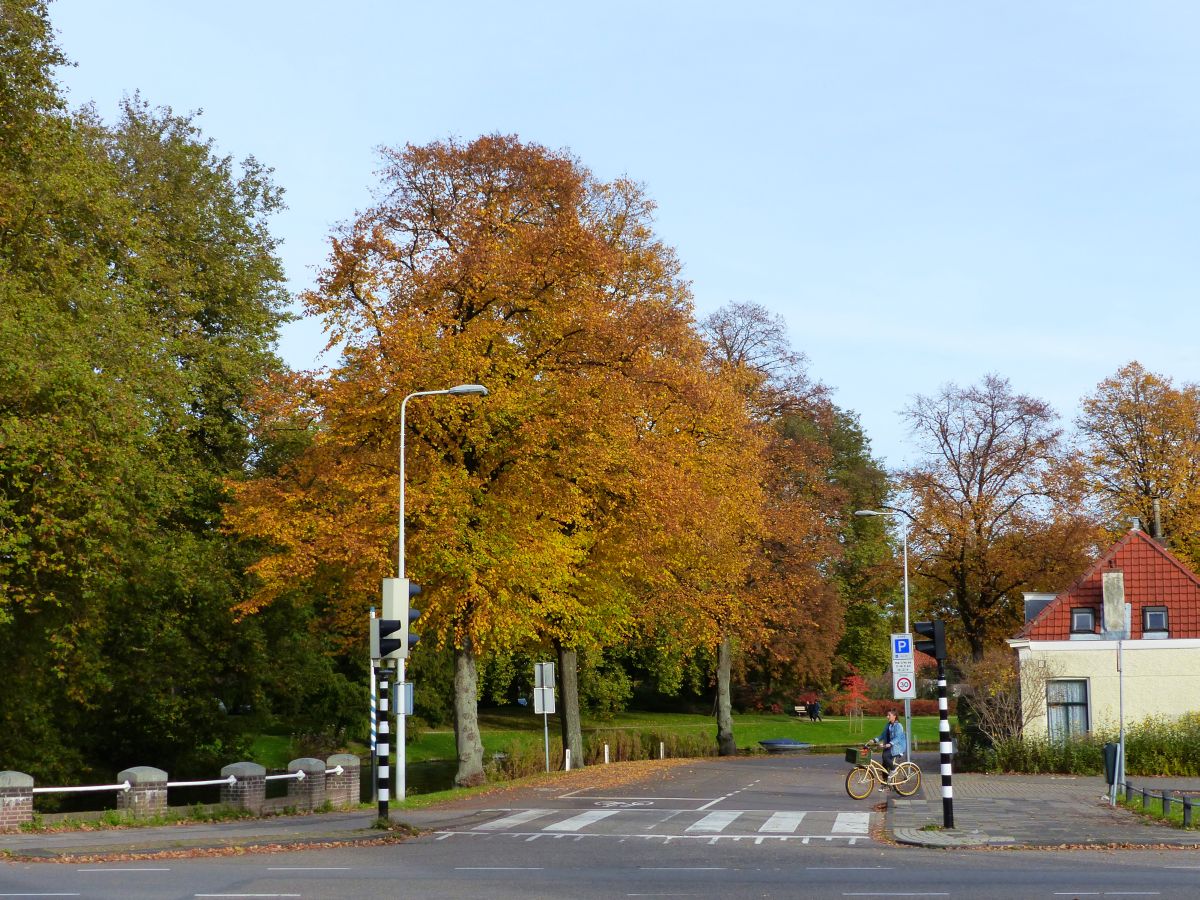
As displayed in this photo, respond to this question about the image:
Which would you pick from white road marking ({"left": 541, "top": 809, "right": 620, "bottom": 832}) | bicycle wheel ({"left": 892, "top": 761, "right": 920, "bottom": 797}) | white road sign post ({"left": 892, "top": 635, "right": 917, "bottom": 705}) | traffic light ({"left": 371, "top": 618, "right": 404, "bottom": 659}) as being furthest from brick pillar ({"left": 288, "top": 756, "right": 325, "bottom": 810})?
white road sign post ({"left": 892, "top": 635, "right": 917, "bottom": 705})

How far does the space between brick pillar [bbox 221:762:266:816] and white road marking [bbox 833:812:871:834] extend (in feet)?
32.0

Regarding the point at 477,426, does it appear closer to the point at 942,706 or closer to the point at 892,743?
the point at 892,743

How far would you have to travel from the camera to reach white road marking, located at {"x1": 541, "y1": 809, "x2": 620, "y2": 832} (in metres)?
19.8

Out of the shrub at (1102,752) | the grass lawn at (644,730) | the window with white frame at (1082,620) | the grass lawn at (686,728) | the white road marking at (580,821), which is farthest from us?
the grass lawn at (686,728)

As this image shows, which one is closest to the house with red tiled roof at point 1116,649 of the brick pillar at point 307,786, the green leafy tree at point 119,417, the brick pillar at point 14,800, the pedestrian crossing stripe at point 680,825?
the pedestrian crossing stripe at point 680,825

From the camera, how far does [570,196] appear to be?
34.2m

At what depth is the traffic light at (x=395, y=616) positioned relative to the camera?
1931cm

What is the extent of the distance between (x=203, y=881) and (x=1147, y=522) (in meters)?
51.6

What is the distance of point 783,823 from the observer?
2081 cm

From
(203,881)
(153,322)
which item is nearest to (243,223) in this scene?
(153,322)

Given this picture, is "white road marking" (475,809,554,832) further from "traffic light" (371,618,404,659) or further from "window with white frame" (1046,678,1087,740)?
"window with white frame" (1046,678,1087,740)

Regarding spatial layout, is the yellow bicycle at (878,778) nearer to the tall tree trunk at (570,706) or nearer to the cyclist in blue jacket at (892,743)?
the cyclist in blue jacket at (892,743)

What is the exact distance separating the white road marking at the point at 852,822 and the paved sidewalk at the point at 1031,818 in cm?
42

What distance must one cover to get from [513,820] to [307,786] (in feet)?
15.1
